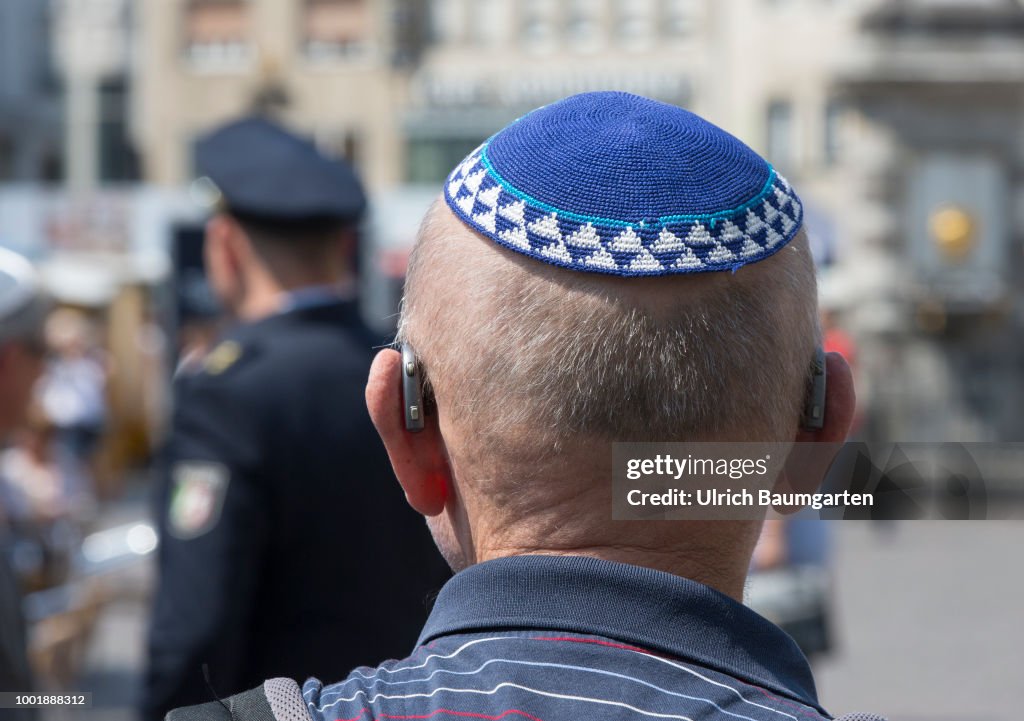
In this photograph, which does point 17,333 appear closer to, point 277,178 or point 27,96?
point 277,178

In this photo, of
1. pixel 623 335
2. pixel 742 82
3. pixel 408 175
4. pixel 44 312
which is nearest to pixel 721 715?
pixel 623 335

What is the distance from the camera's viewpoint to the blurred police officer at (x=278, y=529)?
2279 millimetres

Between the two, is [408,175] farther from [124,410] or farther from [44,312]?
[44,312]

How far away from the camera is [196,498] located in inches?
91.0

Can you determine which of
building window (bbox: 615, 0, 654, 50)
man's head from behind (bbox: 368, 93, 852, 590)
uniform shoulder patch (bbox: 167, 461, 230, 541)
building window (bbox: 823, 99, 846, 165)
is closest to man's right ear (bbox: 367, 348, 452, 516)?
man's head from behind (bbox: 368, 93, 852, 590)

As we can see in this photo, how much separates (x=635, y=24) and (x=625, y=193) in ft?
71.7

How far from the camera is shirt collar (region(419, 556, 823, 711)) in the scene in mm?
1005

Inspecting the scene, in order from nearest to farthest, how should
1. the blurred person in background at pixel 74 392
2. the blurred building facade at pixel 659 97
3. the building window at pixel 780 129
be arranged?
the blurred person in background at pixel 74 392
the blurred building facade at pixel 659 97
the building window at pixel 780 129

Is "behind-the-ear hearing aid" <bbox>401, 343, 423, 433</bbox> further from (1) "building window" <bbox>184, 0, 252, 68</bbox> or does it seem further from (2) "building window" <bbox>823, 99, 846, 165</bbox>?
(1) "building window" <bbox>184, 0, 252, 68</bbox>

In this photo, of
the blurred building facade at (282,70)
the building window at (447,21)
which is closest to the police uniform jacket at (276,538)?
the building window at (447,21)

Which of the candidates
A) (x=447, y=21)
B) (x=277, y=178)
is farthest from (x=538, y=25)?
(x=277, y=178)

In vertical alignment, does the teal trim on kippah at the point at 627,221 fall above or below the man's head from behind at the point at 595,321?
above

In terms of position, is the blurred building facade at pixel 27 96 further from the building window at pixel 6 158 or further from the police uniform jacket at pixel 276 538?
the police uniform jacket at pixel 276 538

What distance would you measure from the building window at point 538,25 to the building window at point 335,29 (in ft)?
8.96
